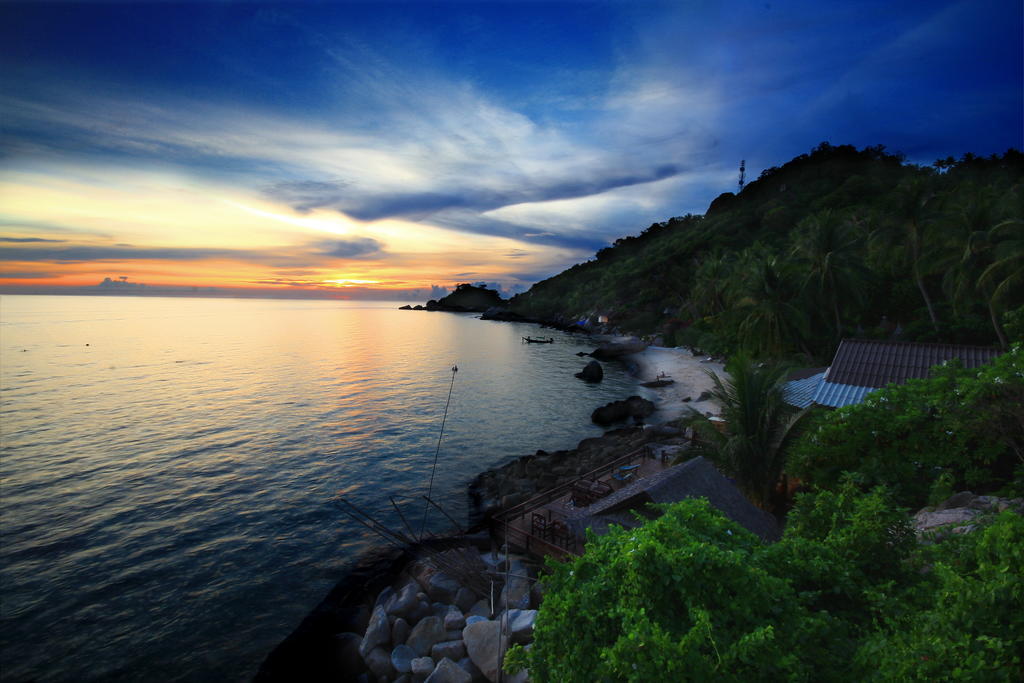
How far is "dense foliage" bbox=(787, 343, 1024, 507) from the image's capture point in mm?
11719

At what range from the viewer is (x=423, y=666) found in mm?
10891

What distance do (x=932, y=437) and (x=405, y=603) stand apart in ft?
51.1

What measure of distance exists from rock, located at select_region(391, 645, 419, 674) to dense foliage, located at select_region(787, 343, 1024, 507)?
11.9 metres

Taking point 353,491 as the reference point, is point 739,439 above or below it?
above

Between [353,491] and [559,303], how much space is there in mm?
149839

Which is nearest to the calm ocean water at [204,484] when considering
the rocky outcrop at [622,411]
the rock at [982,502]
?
the rocky outcrop at [622,411]

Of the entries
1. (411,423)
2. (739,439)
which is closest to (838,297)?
(739,439)

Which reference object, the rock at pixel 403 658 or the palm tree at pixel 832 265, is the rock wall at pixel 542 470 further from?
the palm tree at pixel 832 265

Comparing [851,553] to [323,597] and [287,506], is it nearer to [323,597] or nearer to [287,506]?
[323,597]

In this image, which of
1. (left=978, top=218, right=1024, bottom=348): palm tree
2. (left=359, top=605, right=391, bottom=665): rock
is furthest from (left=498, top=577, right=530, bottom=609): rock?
(left=978, top=218, right=1024, bottom=348): palm tree

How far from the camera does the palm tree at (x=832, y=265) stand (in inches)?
1264

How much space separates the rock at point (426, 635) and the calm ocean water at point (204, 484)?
4601mm

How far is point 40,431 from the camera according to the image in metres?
31.6

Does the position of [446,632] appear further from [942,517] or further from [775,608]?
[942,517]
